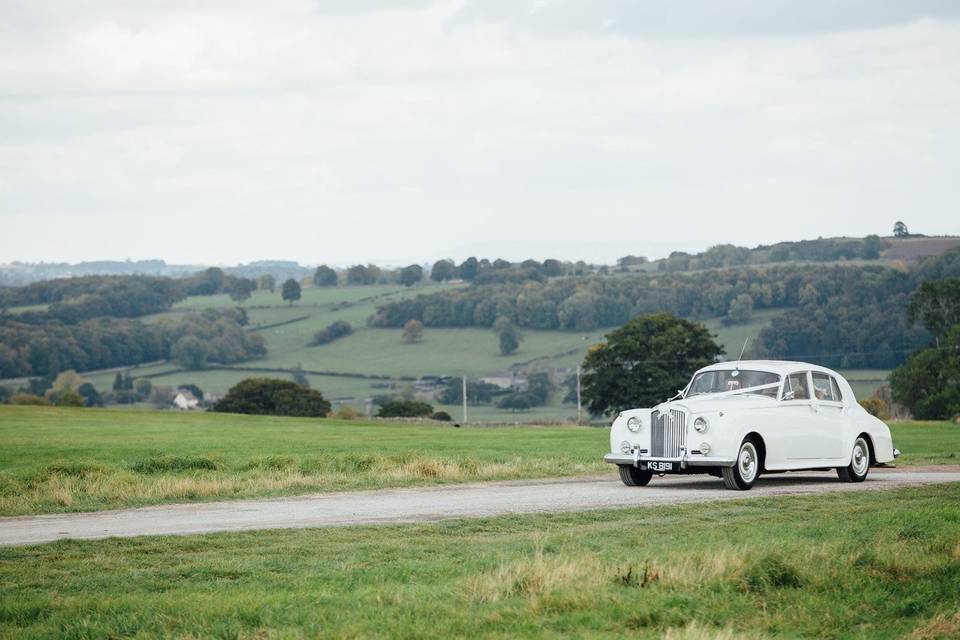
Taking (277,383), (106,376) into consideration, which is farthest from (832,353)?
(106,376)

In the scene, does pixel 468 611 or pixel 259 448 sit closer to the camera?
pixel 468 611

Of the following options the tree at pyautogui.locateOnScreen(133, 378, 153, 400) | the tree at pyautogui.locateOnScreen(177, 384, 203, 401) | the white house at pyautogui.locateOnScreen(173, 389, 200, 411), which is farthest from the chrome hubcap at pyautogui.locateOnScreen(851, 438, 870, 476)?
the tree at pyautogui.locateOnScreen(133, 378, 153, 400)

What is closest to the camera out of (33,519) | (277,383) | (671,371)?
(33,519)

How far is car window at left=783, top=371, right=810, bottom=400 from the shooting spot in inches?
901

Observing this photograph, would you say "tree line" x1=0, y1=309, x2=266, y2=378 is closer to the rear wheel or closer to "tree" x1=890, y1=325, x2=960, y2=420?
"tree" x1=890, y1=325, x2=960, y2=420

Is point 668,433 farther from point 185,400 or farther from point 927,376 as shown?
point 185,400

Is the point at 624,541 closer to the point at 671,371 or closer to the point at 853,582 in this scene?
the point at 853,582

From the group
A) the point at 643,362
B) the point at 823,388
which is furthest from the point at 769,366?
the point at 643,362

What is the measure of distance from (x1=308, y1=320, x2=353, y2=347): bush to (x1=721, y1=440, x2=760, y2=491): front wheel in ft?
466

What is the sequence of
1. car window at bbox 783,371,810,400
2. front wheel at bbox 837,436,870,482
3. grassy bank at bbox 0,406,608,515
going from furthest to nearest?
front wheel at bbox 837,436,870,482, car window at bbox 783,371,810,400, grassy bank at bbox 0,406,608,515

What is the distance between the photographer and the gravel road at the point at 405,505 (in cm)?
1683

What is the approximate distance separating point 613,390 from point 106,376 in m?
78.2

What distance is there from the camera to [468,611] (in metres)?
10.2

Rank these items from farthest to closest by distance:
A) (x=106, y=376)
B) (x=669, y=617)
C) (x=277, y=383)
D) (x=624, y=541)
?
(x=106, y=376)
(x=277, y=383)
(x=624, y=541)
(x=669, y=617)
